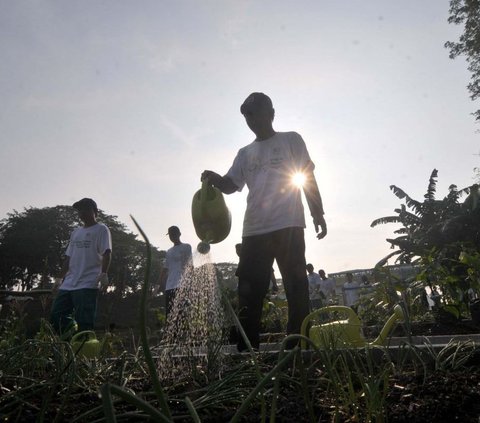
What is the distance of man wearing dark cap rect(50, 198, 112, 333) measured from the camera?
3.91 m

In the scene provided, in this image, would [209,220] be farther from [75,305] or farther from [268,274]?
[75,305]

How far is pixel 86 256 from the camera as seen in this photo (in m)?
4.13

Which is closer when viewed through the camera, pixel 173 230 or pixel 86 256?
pixel 86 256

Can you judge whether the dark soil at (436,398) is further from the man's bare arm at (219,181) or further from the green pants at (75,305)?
the green pants at (75,305)

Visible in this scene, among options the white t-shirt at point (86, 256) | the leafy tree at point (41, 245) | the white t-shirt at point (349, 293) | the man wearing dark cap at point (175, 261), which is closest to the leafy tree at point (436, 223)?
the white t-shirt at point (349, 293)

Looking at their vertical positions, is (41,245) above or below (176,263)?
above

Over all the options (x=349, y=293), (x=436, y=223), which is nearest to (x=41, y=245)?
(x=349, y=293)

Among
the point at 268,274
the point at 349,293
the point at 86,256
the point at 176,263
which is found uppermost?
the point at 349,293

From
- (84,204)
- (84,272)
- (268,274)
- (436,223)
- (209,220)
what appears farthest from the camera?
(436,223)

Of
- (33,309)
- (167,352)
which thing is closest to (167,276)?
(167,352)

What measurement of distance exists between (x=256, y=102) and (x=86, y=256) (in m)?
2.30

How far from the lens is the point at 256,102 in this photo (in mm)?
2854

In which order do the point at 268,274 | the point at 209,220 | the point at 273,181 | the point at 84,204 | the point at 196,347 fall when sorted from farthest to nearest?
1. the point at 84,204
2. the point at 273,181
3. the point at 268,274
4. the point at 209,220
5. the point at 196,347

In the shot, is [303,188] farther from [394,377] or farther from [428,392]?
[428,392]
